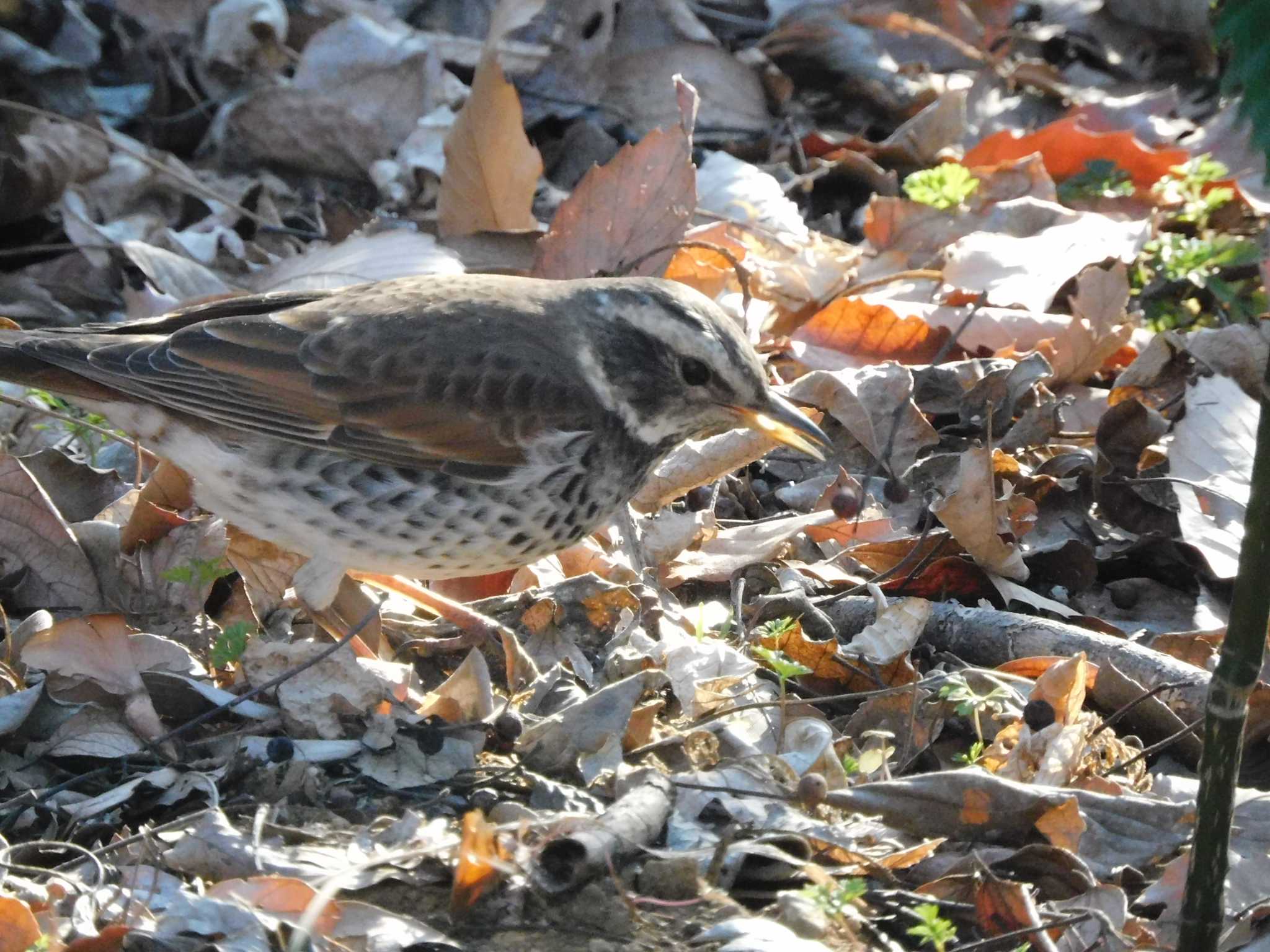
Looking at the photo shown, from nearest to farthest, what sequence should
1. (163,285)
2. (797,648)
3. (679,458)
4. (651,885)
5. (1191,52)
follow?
(651,885), (797,648), (679,458), (163,285), (1191,52)

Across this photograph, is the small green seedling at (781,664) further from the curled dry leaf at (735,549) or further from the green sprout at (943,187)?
the green sprout at (943,187)

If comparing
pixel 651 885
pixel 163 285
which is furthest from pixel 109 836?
pixel 163 285

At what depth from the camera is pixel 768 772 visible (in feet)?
12.1

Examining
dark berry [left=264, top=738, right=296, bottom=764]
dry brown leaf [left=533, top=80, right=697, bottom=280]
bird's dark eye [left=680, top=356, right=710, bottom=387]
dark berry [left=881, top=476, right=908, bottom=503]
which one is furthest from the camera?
dry brown leaf [left=533, top=80, right=697, bottom=280]

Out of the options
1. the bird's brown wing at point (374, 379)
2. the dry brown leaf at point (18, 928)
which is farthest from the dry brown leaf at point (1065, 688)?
the dry brown leaf at point (18, 928)

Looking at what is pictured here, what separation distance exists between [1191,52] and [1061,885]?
22.0 feet

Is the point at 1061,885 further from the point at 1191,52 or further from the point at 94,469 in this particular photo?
the point at 1191,52

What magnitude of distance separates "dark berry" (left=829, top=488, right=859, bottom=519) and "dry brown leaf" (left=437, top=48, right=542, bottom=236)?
6.51 ft

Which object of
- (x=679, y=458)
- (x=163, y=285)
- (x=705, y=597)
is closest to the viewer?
(x=705, y=597)

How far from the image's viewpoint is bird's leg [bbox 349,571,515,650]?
4.48m

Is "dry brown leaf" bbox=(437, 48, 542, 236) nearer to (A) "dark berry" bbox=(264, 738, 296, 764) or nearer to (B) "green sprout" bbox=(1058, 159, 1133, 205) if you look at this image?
(B) "green sprout" bbox=(1058, 159, 1133, 205)

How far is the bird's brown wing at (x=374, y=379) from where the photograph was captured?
4352 mm

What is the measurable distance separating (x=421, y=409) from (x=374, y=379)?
17 centimetres

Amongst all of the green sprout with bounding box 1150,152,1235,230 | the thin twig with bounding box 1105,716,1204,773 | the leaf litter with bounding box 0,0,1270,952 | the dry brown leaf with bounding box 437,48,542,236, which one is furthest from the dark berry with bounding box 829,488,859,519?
the green sprout with bounding box 1150,152,1235,230
